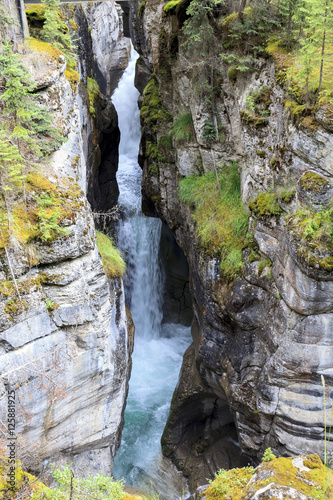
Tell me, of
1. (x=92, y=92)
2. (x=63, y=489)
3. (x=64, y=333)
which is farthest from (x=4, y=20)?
(x=63, y=489)

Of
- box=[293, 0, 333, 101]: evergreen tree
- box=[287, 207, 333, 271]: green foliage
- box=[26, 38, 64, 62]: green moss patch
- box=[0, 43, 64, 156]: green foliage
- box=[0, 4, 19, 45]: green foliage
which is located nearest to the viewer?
box=[0, 43, 64, 156]: green foliage

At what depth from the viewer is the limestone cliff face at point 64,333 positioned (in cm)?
824

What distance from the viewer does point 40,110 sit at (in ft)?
30.8

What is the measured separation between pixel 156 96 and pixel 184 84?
13.5 feet

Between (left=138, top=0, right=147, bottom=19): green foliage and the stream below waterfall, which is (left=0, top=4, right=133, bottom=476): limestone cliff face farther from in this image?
(left=138, top=0, right=147, bottom=19): green foliage

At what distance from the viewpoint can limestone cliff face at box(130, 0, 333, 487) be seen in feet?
31.2

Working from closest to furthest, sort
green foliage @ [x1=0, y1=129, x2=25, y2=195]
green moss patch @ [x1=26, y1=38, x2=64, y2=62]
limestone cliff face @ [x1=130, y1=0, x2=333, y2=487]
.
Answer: green foliage @ [x1=0, y1=129, x2=25, y2=195] → limestone cliff face @ [x1=130, y1=0, x2=333, y2=487] → green moss patch @ [x1=26, y1=38, x2=64, y2=62]

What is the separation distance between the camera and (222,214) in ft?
43.9

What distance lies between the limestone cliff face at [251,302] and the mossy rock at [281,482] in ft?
15.5

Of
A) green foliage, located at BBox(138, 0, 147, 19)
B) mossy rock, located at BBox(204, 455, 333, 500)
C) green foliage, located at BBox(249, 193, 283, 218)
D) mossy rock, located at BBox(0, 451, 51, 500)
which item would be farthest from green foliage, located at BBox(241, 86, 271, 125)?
mossy rock, located at BBox(0, 451, 51, 500)

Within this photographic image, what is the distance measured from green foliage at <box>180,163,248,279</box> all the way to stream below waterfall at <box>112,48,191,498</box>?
471cm

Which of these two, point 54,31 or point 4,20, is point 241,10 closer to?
point 54,31

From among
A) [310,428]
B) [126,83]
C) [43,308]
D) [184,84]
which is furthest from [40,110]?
[126,83]

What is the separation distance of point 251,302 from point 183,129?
25.1 ft
